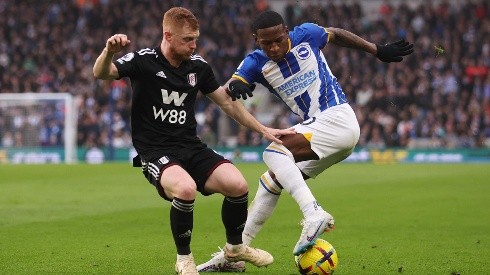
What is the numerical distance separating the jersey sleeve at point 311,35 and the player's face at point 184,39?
3.75 feet

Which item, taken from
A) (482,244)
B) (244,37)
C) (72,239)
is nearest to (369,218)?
(482,244)

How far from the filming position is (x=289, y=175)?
750 centimetres

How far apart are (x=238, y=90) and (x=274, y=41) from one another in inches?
20.9

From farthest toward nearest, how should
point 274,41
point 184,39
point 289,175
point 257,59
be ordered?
point 257,59 → point 274,41 → point 289,175 → point 184,39

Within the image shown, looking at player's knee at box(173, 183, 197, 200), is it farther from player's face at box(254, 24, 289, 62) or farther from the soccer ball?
player's face at box(254, 24, 289, 62)

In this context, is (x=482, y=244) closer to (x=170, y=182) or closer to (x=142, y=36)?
(x=170, y=182)

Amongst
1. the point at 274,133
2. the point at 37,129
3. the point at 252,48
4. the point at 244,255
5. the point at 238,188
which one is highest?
the point at 274,133

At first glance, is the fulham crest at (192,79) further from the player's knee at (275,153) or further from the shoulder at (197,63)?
the player's knee at (275,153)

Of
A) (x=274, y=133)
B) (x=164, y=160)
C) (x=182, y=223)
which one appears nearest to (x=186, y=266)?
(x=182, y=223)

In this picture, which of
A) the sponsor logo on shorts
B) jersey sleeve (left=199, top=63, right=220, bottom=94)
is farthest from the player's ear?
the sponsor logo on shorts

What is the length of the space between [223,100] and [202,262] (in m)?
1.45

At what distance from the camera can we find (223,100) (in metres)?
7.85

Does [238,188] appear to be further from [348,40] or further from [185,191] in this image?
[348,40]

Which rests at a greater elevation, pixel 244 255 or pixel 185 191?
pixel 185 191
